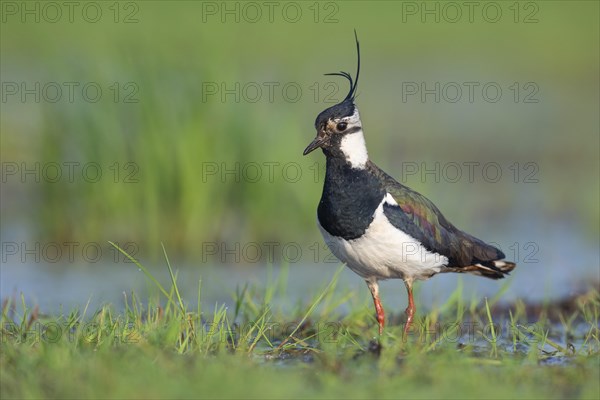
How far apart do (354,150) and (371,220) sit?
19.1 inches

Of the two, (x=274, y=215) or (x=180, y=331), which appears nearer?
(x=180, y=331)

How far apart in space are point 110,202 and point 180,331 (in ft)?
11.9

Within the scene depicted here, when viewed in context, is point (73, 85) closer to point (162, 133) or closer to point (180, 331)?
point (162, 133)

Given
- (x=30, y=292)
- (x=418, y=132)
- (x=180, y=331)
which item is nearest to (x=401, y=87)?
(x=418, y=132)

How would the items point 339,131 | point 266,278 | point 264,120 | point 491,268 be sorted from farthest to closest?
point 264,120 → point 266,278 → point 491,268 → point 339,131

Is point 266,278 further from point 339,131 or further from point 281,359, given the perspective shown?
point 281,359

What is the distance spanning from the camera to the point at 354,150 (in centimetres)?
659

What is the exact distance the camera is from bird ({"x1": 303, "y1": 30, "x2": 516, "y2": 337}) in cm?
634

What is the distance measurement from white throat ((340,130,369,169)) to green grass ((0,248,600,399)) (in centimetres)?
74

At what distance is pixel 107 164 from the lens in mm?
9203

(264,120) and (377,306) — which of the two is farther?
(264,120)

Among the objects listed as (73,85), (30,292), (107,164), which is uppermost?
(73,85)

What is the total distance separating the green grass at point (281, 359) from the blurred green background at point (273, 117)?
243cm

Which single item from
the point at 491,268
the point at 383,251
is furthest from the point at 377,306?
the point at 491,268
